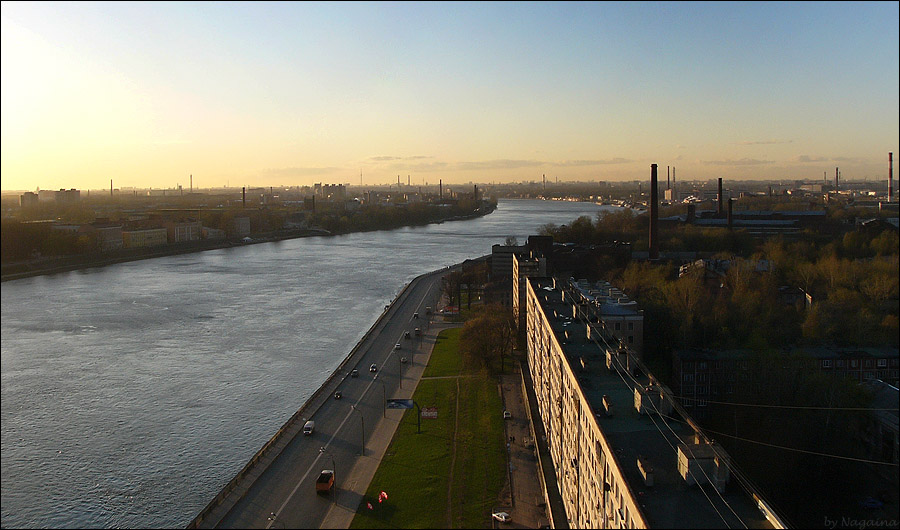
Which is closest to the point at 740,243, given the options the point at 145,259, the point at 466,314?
the point at 466,314

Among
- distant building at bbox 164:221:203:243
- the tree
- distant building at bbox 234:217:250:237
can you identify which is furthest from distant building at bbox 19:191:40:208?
distant building at bbox 234:217:250:237

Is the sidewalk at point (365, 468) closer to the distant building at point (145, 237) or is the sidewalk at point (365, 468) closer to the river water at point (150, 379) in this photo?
the river water at point (150, 379)

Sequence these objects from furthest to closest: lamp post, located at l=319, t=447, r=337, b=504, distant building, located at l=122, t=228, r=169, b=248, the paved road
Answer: distant building, located at l=122, t=228, r=169, b=248 → lamp post, located at l=319, t=447, r=337, b=504 → the paved road

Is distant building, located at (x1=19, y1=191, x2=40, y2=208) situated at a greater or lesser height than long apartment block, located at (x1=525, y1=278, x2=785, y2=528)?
greater

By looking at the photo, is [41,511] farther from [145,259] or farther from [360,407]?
[145,259]

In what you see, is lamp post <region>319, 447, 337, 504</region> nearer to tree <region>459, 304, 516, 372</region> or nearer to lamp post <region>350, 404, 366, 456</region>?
lamp post <region>350, 404, 366, 456</region>
